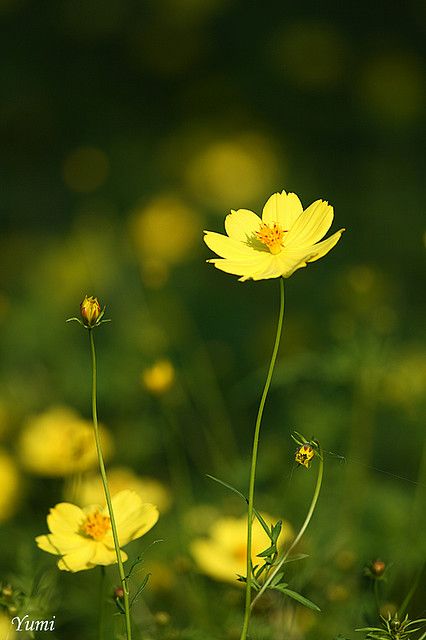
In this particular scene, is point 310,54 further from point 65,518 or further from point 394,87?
point 65,518

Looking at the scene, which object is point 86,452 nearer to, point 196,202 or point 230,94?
point 196,202

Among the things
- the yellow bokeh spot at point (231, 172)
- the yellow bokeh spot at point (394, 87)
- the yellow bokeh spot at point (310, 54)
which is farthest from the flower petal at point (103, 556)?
the yellow bokeh spot at point (310, 54)

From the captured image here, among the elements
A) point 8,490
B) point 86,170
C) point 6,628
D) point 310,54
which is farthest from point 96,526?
point 310,54

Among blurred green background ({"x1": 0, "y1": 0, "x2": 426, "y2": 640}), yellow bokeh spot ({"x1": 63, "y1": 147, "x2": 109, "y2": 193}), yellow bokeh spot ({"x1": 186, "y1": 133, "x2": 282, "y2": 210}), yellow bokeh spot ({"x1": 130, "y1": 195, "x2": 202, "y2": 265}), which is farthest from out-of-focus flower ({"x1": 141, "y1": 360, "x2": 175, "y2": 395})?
yellow bokeh spot ({"x1": 186, "y1": 133, "x2": 282, "y2": 210})

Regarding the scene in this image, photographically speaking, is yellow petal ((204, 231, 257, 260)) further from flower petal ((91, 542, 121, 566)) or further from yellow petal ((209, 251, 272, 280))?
flower petal ((91, 542, 121, 566))

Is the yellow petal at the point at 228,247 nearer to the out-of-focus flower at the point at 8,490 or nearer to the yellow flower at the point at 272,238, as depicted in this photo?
the yellow flower at the point at 272,238

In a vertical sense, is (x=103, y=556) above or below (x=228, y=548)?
above
